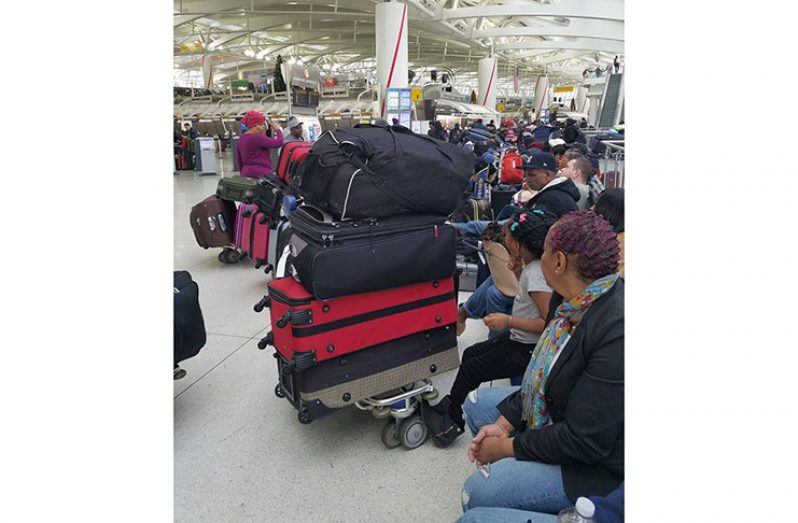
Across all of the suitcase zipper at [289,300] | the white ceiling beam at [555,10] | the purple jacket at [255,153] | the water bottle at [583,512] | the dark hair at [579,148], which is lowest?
the water bottle at [583,512]

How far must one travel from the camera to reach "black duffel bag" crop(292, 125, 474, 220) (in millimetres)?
2129

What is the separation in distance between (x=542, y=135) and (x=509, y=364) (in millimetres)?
10974

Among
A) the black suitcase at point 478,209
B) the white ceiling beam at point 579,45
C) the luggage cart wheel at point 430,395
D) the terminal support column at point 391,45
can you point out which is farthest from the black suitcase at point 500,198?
the white ceiling beam at point 579,45

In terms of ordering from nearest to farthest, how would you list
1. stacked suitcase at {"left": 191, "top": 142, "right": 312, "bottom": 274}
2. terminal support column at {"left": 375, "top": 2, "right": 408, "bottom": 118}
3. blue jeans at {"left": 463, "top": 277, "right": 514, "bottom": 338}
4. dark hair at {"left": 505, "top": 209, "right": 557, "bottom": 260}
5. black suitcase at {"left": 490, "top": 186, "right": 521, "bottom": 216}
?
dark hair at {"left": 505, "top": 209, "right": 557, "bottom": 260}, blue jeans at {"left": 463, "top": 277, "right": 514, "bottom": 338}, stacked suitcase at {"left": 191, "top": 142, "right": 312, "bottom": 274}, black suitcase at {"left": 490, "top": 186, "right": 521, "bottom": 216}, terminal support column at {"left": 375, "top": 2, "right": 408, "bottom": 118}

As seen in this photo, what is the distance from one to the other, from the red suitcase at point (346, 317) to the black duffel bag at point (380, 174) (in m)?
0.37

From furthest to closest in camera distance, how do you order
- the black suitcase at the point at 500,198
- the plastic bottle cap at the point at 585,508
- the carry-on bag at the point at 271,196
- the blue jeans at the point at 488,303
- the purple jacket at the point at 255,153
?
the purple jacket at the point at 255,153 → the black suitcase at the point at 500,198 → the carry-on bag at the point at 271,196 → the blue jeans at the point at 488,303 → the plastic bottle cap at the point at 585,508

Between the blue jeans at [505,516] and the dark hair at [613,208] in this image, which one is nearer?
the blue jeans at [505,516]

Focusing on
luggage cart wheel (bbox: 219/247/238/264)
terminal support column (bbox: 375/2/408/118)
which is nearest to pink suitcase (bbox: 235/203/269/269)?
luggage cart wheel (bbox: 219/247/238/264)

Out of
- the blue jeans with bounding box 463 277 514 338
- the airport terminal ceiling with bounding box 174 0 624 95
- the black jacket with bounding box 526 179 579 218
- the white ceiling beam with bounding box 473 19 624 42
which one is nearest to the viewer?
the blue jeans with bounding box 463 277 514 338

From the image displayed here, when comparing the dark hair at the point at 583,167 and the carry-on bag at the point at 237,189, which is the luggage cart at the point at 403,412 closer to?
the dark hair at the point at 583,167

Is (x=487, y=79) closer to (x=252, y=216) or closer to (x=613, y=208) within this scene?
(x=252, y=216)

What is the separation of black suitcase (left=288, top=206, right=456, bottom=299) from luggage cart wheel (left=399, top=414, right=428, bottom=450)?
0.70 meters

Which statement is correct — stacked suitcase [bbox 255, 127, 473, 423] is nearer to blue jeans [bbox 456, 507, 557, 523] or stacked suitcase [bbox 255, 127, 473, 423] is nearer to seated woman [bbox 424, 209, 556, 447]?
seated woman [bbox 424, 209, 556, 447]

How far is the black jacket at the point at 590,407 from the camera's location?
1.34 metres
